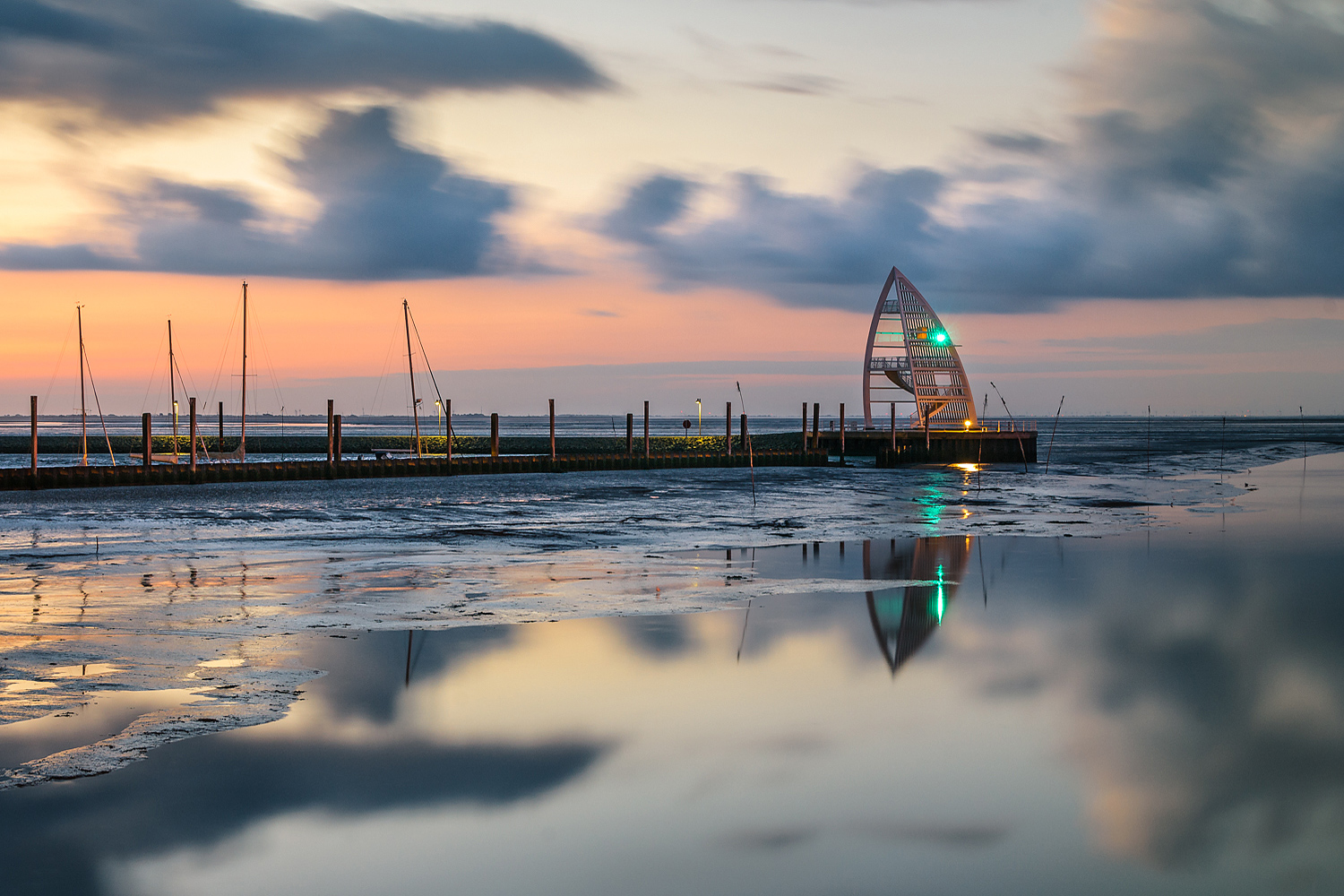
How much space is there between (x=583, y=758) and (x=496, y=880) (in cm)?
210

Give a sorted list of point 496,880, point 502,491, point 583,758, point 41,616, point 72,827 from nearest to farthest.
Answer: point 496,880, point 72,827, point 583,758, point 41,616, point 502,491

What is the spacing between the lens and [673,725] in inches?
357

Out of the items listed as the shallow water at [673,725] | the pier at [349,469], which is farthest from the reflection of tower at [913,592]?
the pier at [349,469]

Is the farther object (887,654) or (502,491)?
(502,491)

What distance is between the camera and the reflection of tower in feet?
41.3

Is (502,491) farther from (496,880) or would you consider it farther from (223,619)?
(496,880)

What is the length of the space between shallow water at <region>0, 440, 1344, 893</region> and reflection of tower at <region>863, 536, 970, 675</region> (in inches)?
4.8

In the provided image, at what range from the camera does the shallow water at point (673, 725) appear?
20.9ft

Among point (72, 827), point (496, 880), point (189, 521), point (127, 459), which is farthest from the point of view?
point (127, 459)

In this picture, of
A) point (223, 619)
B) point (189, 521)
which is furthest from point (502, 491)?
point (223, 619)

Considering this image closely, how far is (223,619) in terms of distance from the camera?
13.2 metres

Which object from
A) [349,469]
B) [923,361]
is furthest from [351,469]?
[923,361]

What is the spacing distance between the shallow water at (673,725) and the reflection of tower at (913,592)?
12 cm

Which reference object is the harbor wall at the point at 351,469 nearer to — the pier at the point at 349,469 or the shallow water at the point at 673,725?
the pier at the point at 349,469
